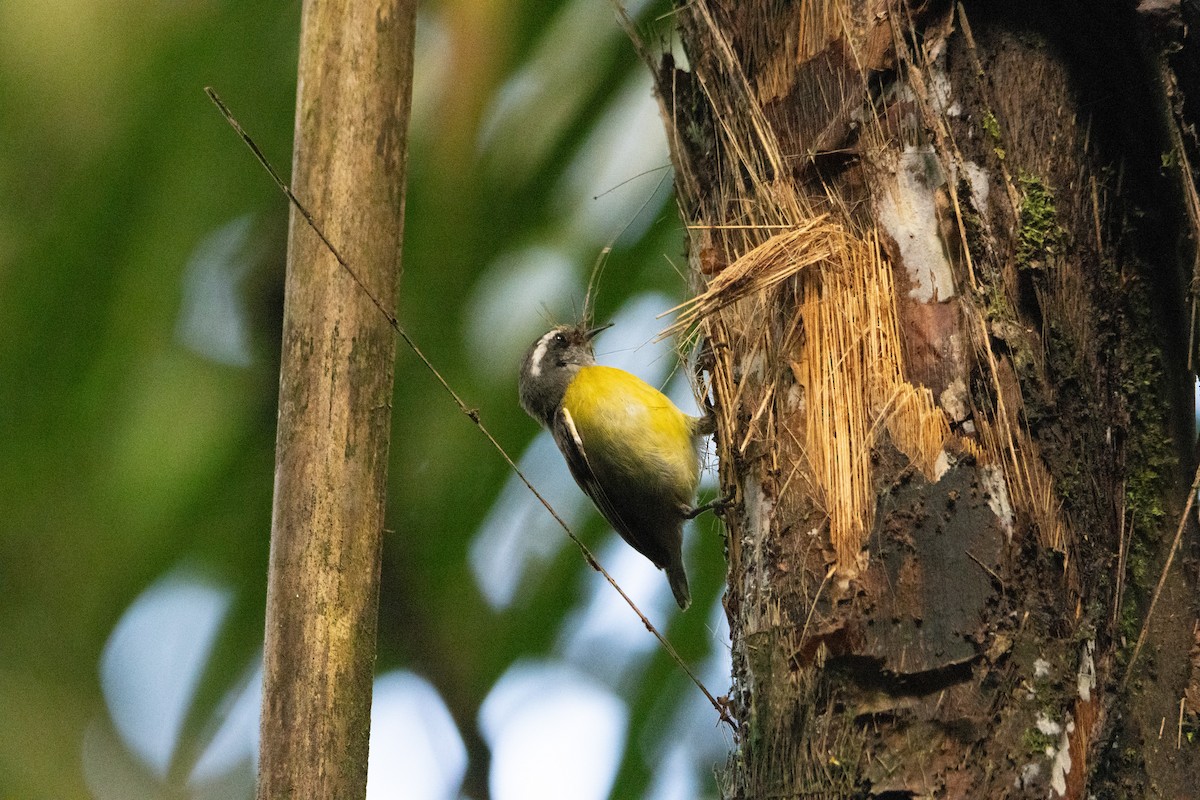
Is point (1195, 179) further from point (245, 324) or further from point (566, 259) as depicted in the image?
point (245, 324)

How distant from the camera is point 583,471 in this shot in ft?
→ 16.6

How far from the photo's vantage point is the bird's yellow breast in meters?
4.82

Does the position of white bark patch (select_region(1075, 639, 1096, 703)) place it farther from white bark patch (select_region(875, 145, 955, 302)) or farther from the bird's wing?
the bird's wing

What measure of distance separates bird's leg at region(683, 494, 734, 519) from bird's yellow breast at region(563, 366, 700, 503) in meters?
0.07

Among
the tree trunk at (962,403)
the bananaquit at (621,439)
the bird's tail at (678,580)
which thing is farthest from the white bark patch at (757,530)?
the bird's tail at (678,580)

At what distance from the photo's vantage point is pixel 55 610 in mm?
4613

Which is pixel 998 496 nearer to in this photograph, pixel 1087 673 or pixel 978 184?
pixel 1087 673

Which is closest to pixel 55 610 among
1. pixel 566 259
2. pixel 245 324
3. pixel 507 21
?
pixel 245 324

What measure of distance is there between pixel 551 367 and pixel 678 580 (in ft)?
3.83

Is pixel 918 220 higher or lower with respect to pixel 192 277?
lower

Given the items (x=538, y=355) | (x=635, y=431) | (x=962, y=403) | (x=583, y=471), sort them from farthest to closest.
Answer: (x=538, y=355) < (x=583, y=471) < (x=635, y=431) < (x=962, y=403)

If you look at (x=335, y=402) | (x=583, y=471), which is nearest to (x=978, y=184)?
(x=335, y=402)

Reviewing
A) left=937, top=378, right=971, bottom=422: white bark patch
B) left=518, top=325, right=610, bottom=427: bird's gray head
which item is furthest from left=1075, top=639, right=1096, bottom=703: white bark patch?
left=518, top=325, right=610, bottom=427: bird's gray head

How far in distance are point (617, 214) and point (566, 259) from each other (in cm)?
38
